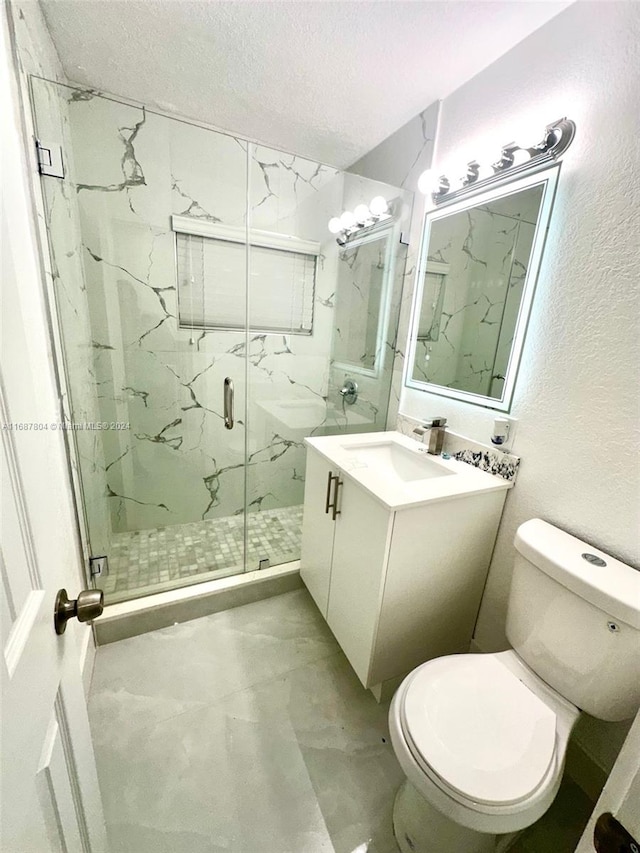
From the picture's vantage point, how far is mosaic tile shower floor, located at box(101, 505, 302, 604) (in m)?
1.75

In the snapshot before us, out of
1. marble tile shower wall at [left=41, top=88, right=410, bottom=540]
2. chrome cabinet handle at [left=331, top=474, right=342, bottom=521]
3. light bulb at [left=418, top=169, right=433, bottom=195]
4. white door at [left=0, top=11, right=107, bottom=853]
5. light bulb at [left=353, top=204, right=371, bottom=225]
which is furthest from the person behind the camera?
light bulb at [left=353, top=204, right=371, bottom=225]

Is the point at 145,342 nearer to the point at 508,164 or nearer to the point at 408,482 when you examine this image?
the point at 408,482

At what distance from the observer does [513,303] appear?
1302 millimetres

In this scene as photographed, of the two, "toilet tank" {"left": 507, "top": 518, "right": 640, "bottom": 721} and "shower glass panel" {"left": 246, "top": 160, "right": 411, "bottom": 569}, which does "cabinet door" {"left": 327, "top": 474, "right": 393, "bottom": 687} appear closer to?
"toilet tank" {"left": 507, "top": 518, "right": 640, "bottom": 721}

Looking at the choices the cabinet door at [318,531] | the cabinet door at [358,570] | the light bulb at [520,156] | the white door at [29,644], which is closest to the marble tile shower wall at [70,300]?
the white door at [29,644]

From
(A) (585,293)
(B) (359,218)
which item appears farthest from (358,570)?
(B) (359,218)

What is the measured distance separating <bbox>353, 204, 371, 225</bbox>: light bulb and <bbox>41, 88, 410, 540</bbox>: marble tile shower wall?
81mm

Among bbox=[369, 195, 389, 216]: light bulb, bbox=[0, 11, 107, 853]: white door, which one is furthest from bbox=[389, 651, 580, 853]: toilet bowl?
bbox=[369, 195, 389, 216]: light bulb

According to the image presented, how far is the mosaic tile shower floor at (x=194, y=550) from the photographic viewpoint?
1.75 m

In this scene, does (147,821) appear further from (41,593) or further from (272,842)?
(41,593)

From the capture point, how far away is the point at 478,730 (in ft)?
2.87

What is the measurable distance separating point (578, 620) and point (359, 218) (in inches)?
78.9

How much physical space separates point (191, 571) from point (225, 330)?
1390 millimetres

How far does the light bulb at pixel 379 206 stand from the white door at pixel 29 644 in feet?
5.31
